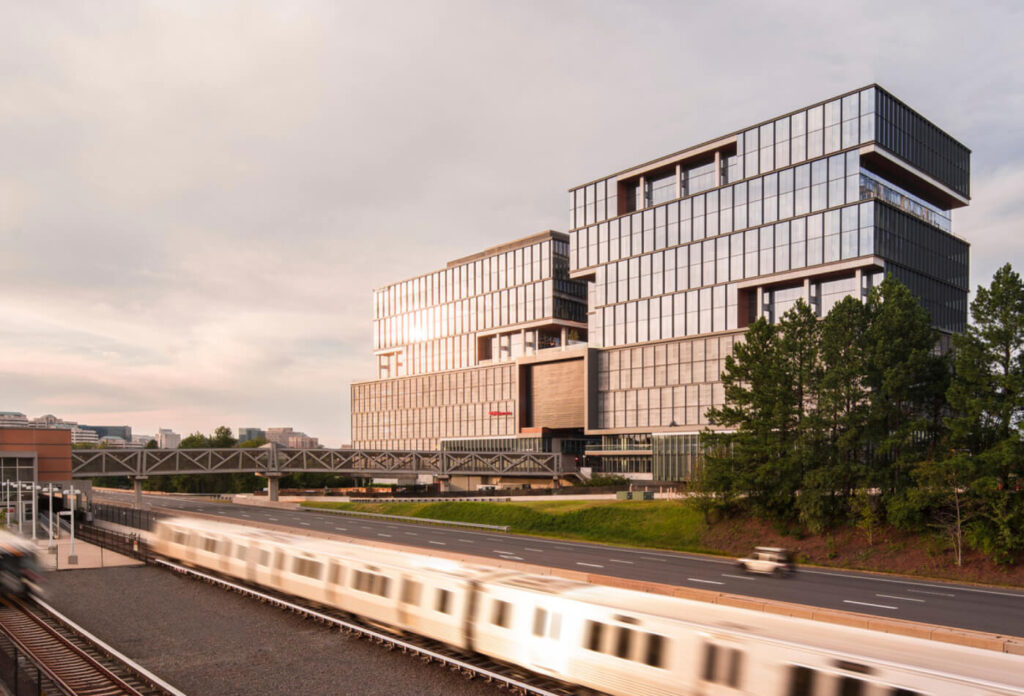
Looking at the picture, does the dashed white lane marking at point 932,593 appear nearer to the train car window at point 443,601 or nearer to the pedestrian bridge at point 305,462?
the train car window at point 443,601

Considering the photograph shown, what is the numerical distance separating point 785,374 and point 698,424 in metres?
42.2

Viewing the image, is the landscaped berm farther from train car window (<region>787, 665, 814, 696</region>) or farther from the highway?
train car window (<region>787, 665, 814, 696</region>)

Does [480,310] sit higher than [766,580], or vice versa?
[480,310]

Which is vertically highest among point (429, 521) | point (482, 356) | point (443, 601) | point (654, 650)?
point (482, 356)

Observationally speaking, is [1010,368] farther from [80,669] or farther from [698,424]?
[698,424]

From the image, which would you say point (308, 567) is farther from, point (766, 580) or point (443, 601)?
point (766, 580)

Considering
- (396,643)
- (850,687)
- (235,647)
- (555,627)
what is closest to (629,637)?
(555,627)

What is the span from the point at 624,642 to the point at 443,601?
6.19 metres

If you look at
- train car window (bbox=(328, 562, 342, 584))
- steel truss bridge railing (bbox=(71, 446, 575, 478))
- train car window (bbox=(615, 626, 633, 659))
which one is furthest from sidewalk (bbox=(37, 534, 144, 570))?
steel truss bridge railing (bbox=(71, 446, 575, 478))

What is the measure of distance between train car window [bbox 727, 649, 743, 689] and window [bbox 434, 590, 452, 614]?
8.49 meters

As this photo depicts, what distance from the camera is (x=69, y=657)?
21.9 metres

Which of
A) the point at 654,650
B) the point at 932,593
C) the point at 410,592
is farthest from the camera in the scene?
the point at 932,593

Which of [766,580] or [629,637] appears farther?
[766,580]

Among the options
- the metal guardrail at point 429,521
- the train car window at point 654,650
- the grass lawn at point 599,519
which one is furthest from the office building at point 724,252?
the train car window at point 654,650
